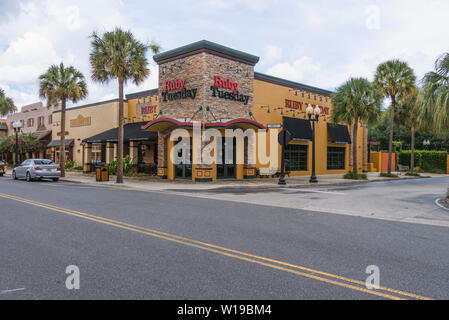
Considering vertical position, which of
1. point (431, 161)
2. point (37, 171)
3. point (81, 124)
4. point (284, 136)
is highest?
point (81, 124)

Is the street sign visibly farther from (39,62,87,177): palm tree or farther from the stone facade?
(39,62,87,177): palm tree

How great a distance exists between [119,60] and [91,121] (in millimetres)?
15827

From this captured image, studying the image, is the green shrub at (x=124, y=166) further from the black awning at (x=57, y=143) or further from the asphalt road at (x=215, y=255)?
the asphalt road at (x=215, y=255)

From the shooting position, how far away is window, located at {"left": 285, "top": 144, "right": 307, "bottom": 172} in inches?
1091

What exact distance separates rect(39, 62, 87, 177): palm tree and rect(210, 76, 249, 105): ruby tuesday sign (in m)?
11.4

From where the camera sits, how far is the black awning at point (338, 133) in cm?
3132

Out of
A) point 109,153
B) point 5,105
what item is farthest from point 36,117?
point 109,153

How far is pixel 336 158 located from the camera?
108 ft

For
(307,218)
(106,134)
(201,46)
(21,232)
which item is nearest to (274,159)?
(201,46)

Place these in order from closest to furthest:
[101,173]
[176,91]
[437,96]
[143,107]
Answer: [437,96], [101,173], [176,91], [143,107]

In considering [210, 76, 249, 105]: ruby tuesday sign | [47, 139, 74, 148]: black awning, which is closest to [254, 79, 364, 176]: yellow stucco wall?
[210, 76, 249, 105]: ruby tuesday sign

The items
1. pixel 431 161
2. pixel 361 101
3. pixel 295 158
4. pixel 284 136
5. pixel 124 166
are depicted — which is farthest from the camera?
pixel 431 161

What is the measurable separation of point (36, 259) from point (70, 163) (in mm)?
33419

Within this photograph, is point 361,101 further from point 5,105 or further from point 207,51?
point 5,105
